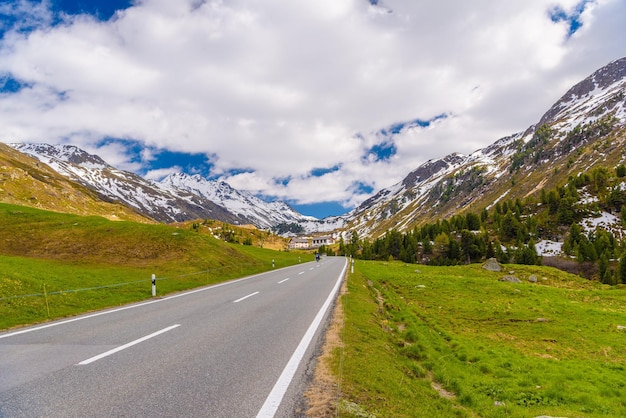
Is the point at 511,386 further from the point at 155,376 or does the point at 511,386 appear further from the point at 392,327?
the point at 155,376

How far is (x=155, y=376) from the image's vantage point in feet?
22.6

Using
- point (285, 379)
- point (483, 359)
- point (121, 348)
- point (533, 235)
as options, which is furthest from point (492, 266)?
point (533, 235)

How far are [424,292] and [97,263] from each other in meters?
30.1

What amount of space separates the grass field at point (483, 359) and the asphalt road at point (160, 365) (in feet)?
4.80

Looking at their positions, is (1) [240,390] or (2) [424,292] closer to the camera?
(1) [240,390]

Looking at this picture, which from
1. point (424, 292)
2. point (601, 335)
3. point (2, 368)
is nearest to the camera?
point (2, 368)

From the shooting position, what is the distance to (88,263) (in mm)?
29984

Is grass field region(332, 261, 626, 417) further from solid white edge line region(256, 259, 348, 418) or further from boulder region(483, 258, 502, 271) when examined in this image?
boulder region(483, 258, 502, 271)

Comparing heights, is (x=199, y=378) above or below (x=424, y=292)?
above

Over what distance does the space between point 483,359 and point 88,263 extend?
105 ft

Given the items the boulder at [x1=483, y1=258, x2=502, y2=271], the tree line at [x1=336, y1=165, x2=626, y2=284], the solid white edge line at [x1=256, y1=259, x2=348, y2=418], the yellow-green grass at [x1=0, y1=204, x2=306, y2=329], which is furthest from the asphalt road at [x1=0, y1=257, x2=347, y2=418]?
the tree line at [x1=336, y1=165, x2=626, y2=284]

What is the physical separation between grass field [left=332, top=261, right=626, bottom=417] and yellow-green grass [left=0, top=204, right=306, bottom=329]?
45.3 feet

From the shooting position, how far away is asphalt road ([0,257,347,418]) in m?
5.50

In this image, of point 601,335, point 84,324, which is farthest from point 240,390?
point 601,335
